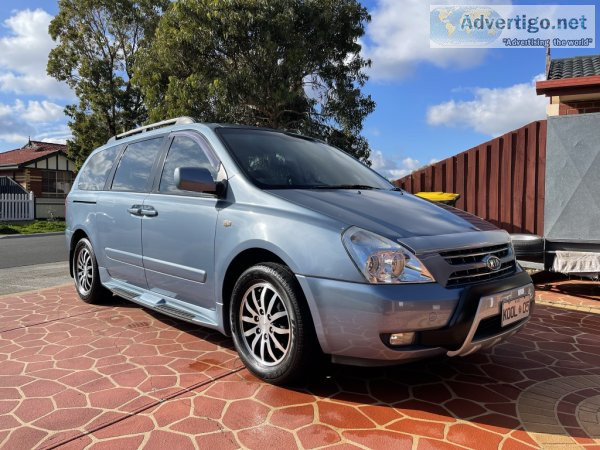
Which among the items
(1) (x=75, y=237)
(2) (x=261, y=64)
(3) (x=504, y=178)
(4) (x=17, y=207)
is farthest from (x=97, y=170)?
(4) (x=17, y=207)

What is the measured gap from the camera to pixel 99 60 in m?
26.4

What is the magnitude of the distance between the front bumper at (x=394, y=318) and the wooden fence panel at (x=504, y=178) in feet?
16.2

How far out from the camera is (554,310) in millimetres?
5117

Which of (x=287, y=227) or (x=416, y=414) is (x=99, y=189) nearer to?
(x=287, y=227)

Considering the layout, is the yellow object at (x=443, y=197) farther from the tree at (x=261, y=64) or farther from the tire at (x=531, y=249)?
the tree at (x=261, y=64)

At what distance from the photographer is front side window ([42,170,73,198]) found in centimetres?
3152

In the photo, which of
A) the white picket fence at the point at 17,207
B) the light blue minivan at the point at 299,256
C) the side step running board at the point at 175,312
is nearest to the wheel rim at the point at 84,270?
the light blue minivan at the point at 299,256

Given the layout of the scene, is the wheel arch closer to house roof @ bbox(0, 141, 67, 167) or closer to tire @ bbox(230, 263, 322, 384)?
tire @ bbox(230, 263, 322, 384)

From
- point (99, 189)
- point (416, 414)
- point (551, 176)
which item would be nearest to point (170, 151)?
point (99, 189)

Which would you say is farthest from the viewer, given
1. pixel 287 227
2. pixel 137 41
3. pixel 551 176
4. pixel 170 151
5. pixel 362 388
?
pixel 137 41

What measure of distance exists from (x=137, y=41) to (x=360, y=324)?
28.6 metres

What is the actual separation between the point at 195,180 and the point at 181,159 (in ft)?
2.40

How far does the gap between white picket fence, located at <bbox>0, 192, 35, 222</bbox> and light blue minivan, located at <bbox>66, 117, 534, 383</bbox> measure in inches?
843

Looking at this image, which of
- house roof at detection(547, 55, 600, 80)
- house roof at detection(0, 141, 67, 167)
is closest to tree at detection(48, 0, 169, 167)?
house roof at detection(0, 141, 67, 167)
